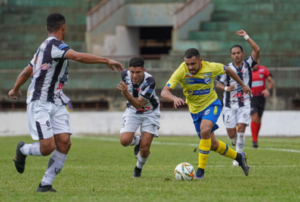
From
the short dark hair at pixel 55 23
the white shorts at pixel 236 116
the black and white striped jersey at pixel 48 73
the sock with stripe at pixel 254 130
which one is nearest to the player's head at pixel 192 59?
the black and white striped jersey at pixel 48 73

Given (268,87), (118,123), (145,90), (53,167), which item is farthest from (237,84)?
(118,123)

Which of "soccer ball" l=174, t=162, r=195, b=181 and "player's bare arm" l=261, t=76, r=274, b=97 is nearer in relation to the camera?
"soccer ball" l=174, t=162, r=195, b=181

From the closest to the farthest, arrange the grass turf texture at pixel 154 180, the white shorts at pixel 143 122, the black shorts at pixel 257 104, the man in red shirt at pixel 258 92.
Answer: the grass turf texture at pixel 154 180 → the white shorts at pixel 143 122 → the man in red shirt at pixel 258 92 → the black shorts at pixel 257 104

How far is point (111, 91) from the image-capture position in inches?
1006

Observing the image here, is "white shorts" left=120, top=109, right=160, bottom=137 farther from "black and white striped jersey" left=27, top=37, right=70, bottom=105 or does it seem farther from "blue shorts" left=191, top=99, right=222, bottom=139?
"black and white striped jersey" left=27, top=37, right=70, bottom=105

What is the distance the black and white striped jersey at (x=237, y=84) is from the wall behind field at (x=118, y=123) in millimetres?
9533

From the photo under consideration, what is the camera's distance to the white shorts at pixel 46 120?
7500 millimetres

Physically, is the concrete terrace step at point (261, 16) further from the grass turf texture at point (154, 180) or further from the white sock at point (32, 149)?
the white sock at point (32, 149)

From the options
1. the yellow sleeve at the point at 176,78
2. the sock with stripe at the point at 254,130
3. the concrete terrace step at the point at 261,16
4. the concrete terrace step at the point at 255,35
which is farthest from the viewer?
the concrete terrace step at the point at 261,16

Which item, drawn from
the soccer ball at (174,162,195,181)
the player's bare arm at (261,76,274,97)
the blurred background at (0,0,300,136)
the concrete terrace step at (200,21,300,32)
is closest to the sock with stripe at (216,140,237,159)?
the soccer ball at (174,162,195,181)

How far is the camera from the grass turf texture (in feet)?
24.0

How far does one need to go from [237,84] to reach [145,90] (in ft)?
13.0

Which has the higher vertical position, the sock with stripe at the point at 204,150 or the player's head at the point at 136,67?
the player's head at the point at 136,67

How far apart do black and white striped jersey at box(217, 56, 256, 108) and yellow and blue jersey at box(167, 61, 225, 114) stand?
3140 millimetres
